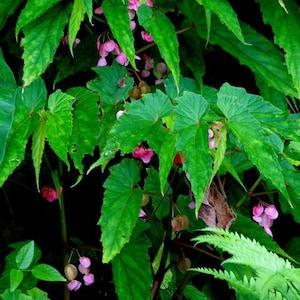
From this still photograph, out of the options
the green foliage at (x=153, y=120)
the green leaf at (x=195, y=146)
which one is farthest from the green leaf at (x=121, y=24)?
the green leaf at (x=195, y=146)

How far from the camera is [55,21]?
1.51 metres

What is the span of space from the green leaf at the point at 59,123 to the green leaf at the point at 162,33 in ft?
0.71

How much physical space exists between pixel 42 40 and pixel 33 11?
0.21ft

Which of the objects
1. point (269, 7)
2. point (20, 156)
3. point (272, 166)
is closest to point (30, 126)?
point (20, 156)

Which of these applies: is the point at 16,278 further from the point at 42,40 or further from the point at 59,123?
the point at 42,40

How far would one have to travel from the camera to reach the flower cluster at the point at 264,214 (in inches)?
63.5

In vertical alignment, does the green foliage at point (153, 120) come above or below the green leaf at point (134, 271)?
above

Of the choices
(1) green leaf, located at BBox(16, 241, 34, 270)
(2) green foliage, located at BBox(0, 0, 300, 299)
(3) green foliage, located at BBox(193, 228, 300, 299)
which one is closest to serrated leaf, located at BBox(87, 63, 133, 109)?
(2) green foliage, located at BBox(0, 0, 300, 299)

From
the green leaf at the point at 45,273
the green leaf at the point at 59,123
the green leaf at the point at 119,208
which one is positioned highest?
the green leaf at the point at 59,123

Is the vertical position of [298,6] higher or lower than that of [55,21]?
lower

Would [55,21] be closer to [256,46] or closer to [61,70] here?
[61,70]

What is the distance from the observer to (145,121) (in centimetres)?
134

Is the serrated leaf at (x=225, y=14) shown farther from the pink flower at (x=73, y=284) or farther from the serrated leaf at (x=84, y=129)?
the pink flower at (x=73, y=284)

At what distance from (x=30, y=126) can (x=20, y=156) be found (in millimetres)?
68
